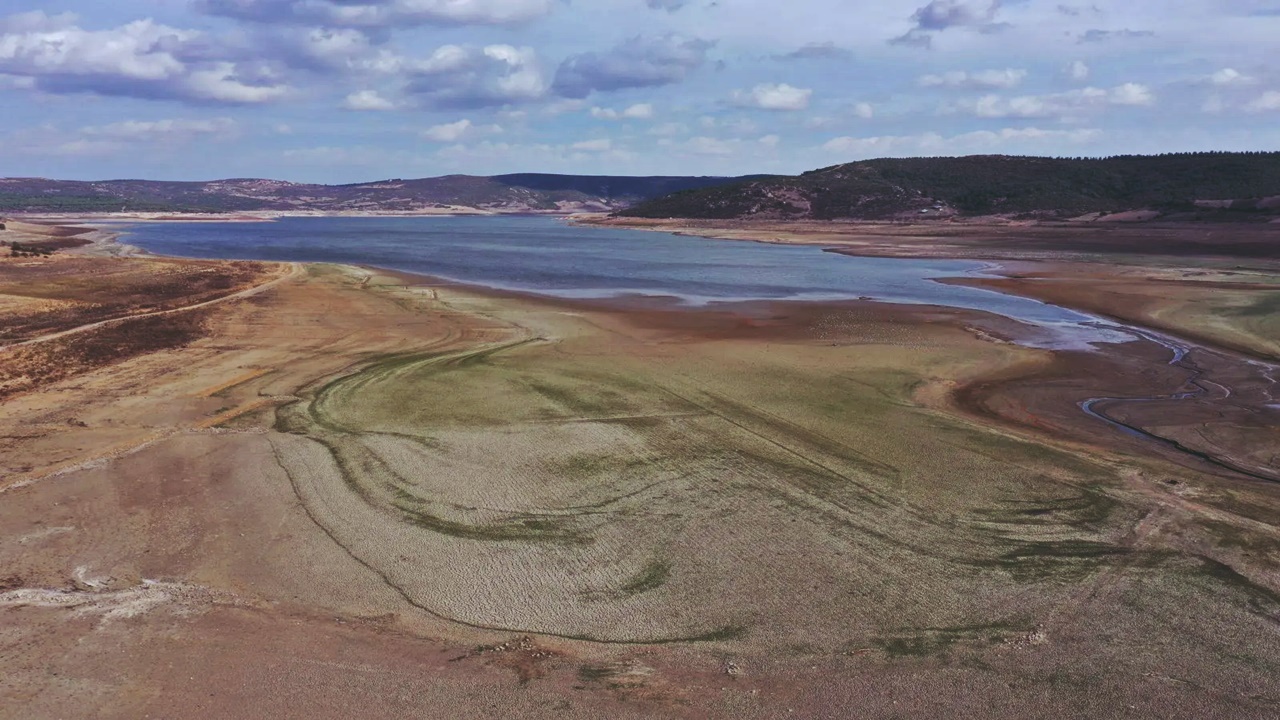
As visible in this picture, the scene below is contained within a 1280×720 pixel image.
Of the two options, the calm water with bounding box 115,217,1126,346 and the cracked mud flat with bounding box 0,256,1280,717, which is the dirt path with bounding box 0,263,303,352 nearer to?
the cracked mud flat with bounding box 0,256,1280,717

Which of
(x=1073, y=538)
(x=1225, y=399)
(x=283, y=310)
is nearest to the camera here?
(x=1073, y=538)

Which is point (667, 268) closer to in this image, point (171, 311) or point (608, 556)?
point (171, 311)

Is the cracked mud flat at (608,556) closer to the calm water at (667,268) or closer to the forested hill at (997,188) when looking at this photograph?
the calm water at (667,268)

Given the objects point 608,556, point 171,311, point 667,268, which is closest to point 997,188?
point 667,268

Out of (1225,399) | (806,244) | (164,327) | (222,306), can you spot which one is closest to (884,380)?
(1225,399)

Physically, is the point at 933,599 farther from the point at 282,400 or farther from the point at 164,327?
the point at 164,327

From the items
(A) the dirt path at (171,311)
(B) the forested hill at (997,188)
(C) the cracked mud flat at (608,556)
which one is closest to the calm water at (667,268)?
(A) the dirt path at (171,311)
